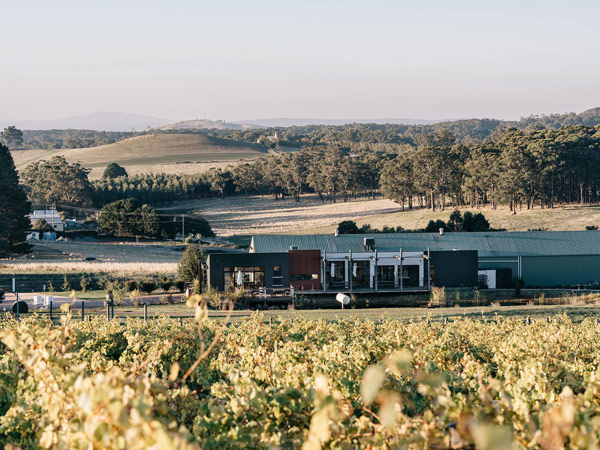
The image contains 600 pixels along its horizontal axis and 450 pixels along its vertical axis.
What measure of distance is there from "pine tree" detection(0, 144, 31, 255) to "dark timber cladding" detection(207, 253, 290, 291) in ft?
52.7

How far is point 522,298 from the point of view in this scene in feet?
111

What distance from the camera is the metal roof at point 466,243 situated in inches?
1516

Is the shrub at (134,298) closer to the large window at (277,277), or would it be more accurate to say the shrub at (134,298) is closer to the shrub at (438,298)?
the large window at (277,277)

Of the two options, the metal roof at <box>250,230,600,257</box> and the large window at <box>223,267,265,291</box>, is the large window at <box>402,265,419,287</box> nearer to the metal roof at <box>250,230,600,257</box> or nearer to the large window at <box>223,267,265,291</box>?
the metal roof at <box>250,230,600,257</box>

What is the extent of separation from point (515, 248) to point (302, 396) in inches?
1380

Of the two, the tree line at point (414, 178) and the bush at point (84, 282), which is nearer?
the bush at point (84, 282)

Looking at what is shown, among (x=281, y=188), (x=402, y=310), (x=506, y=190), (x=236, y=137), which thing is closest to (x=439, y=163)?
(x=506, y=190)

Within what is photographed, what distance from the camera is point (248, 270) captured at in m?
35.4

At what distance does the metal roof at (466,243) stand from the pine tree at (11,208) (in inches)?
642

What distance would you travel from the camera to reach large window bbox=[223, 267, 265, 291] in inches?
1385

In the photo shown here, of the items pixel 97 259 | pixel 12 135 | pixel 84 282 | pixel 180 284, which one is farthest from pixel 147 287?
pixel 12 135

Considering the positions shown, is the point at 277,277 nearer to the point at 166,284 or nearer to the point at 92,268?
the point at 166,284

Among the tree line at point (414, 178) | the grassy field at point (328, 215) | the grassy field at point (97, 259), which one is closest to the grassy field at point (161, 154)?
the tree line at point (414, 178)

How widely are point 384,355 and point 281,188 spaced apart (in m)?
88.6
